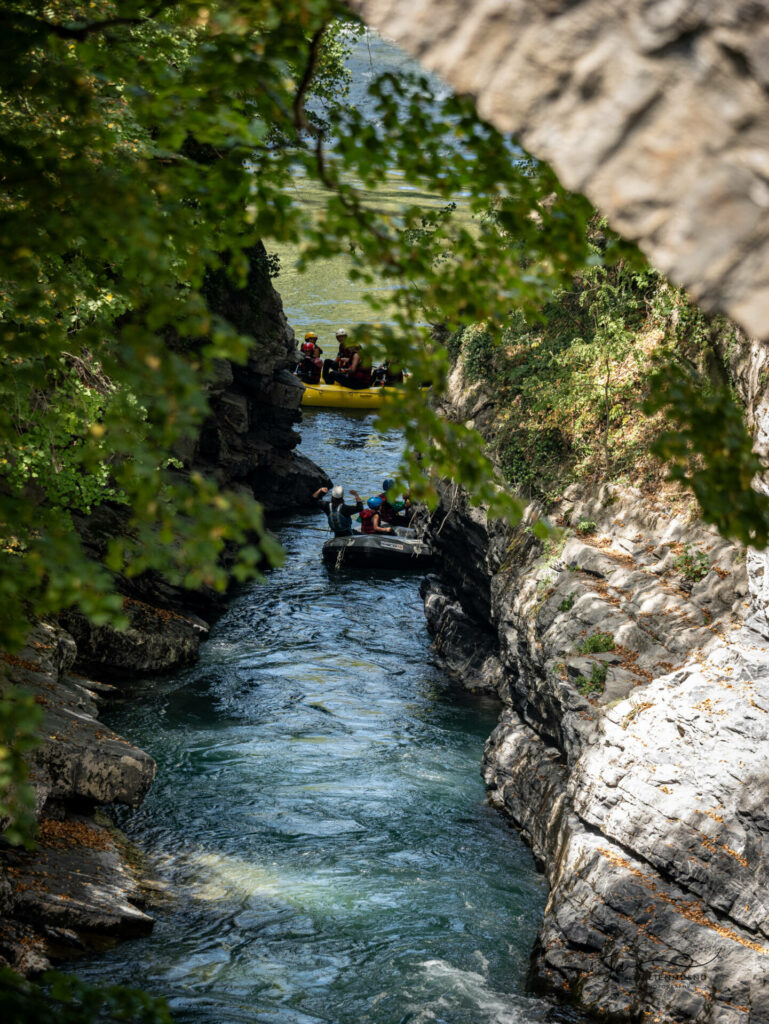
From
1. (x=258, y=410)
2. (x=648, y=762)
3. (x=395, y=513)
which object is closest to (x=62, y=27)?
(x=648, y=762)

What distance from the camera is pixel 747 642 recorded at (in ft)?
25.7

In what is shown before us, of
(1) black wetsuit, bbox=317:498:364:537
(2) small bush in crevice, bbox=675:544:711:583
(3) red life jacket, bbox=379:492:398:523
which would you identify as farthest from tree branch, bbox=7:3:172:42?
(3) red life jacket, bbox=379:492:398:523

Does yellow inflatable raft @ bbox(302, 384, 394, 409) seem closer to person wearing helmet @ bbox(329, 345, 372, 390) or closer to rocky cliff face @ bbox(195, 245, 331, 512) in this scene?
person wearing helmet @ bbox(329, 345, 372, 390)

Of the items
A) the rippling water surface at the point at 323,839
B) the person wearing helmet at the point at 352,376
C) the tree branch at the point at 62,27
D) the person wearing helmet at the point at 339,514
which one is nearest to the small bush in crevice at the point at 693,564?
the rippling water surface at the point at 323,839

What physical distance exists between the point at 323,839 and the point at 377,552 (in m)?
9.25

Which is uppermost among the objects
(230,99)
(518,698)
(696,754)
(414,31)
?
(414,31)

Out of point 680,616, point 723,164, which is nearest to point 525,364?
point 680,616

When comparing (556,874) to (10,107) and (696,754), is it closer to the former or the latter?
(696,754)

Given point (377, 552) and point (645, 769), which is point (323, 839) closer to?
point (645, 769)

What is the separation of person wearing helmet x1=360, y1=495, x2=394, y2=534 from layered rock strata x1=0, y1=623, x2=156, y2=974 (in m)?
9.56

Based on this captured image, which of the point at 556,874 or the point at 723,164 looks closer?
the point at 723,164

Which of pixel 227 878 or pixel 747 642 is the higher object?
pixel 747 642

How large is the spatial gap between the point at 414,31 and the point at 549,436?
9680mm

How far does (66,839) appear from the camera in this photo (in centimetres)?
870
